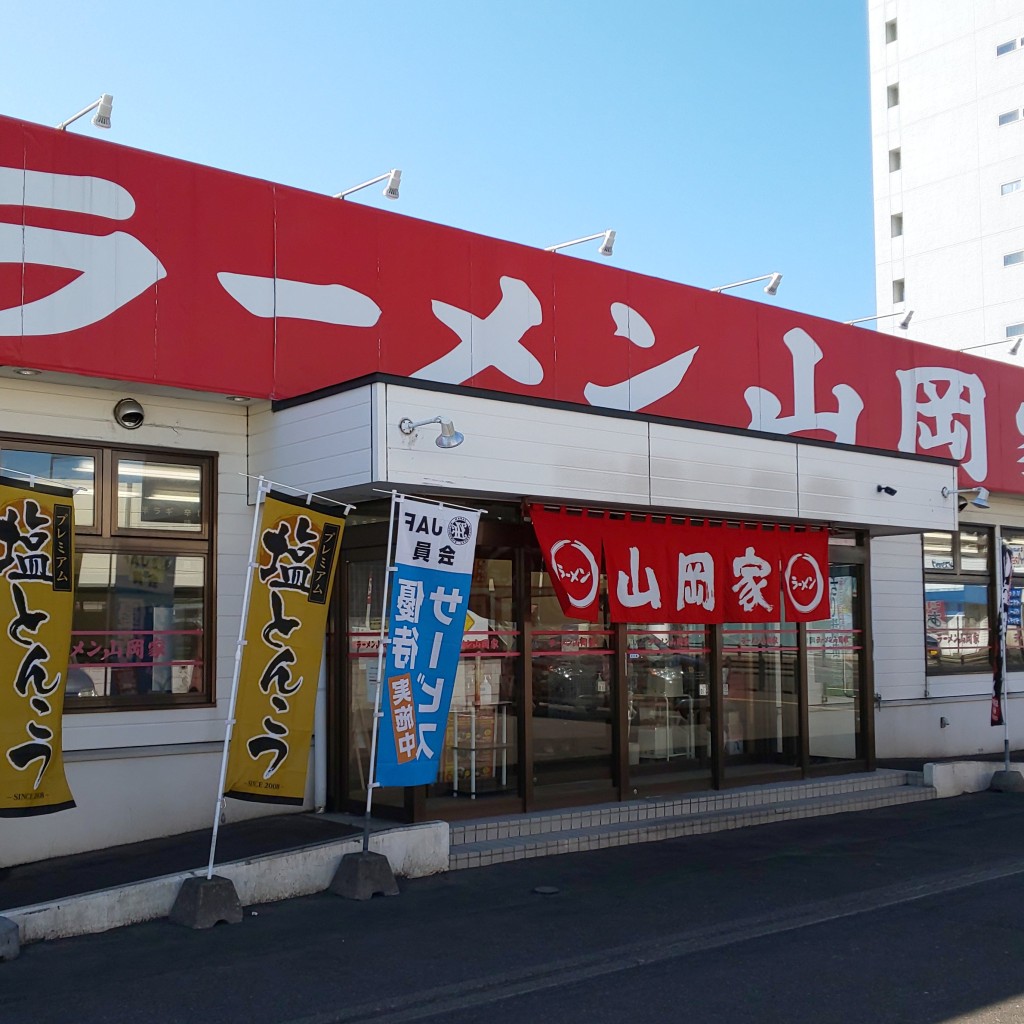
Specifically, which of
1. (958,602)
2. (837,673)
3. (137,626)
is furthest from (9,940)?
(958,602)

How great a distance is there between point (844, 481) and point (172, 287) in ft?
22.1

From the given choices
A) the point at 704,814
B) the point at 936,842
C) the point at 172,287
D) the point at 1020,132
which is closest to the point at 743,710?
the point at 704,814

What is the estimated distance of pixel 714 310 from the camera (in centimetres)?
1300

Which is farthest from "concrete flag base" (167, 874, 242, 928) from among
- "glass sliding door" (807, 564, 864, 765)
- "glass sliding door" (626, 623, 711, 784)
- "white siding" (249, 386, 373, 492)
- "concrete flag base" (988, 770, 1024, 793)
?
"concrete flag base" (988, 770, 1024, 793)

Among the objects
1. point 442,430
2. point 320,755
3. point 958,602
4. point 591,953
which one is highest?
point 442,430

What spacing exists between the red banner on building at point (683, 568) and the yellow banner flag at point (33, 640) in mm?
3924

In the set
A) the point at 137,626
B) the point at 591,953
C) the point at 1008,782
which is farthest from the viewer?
the point at 1008,782

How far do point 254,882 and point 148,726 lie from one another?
2.21 metres

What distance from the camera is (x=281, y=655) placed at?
7.42 meters

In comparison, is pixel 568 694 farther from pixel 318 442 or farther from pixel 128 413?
pixel 128 413

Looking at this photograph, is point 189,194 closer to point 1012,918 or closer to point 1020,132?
point 1012,918

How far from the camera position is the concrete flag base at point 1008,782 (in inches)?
515

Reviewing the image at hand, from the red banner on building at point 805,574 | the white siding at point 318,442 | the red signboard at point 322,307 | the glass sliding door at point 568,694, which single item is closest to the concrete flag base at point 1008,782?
the red banner on building at point 805,574

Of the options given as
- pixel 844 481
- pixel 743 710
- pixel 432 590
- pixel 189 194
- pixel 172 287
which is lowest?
pixel 743 710
